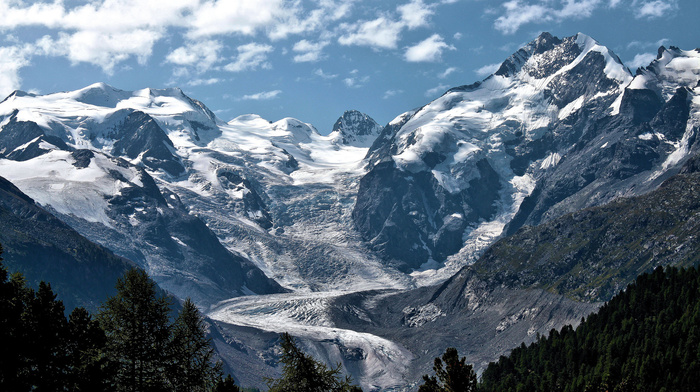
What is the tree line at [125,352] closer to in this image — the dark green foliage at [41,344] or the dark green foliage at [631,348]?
the dark green foliage at [41,344]

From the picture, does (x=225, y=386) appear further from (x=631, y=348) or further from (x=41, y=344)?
(x=631, y=348)

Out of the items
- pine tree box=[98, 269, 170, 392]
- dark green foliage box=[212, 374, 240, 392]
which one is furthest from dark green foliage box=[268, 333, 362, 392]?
pine tree box=[98, 269, 170, 392]

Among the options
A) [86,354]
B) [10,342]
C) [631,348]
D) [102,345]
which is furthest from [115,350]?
[631,348]

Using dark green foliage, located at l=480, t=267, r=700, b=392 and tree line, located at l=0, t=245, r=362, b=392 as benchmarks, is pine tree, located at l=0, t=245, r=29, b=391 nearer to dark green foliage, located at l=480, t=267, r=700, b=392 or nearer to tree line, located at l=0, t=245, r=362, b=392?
tree line, located at l=0, t=245, r=362, b=392

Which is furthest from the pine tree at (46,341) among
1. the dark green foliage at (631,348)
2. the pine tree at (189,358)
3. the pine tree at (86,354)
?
the dark green foliage at (631,348)

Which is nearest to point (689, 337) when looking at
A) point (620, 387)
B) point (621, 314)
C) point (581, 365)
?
point (581, 365)

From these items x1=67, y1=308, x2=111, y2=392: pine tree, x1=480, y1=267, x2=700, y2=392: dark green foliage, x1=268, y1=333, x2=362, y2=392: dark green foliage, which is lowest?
x1=480, y1=267, x2=700, y2=392: dark green foliage
